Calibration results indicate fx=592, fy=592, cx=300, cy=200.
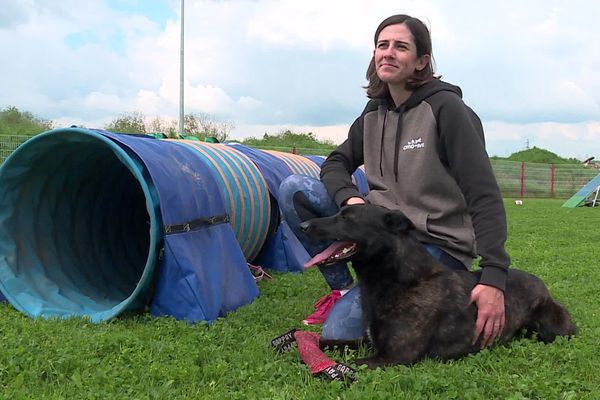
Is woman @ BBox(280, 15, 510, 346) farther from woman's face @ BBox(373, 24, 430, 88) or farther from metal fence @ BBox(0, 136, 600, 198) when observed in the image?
metal fence @ BBox(0, 136, 600, 198)

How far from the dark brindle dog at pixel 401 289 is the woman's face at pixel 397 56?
2.62 feet

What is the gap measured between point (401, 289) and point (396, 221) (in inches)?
13.4

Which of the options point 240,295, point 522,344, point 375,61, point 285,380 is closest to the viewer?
point 285,380

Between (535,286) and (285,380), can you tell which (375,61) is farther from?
(285,380)

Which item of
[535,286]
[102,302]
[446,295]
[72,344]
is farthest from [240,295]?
[535,286]

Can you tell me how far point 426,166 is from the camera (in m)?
3.21

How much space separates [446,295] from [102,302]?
2564 millimetres

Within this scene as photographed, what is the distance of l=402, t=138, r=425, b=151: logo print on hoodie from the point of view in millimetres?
3209

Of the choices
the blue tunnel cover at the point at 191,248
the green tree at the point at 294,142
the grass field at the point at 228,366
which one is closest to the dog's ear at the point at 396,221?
the grass field at the point at 228,366

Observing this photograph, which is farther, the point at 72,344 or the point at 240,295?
the point at 240,295

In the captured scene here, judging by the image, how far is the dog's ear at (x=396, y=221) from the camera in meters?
2.92

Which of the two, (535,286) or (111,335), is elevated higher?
(535,286)

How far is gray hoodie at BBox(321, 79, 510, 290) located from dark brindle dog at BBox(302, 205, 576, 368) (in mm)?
232

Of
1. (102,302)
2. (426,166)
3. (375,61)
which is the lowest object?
(102,302)
